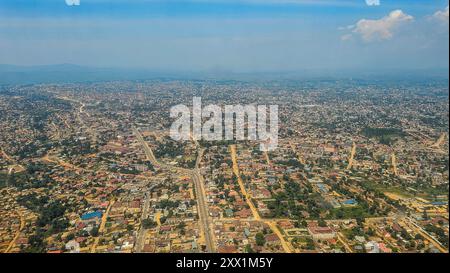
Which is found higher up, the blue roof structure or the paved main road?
the paved main road

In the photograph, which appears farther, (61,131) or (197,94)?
(197,94)

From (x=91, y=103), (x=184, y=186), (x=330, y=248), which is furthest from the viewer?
(x=91, y=103)

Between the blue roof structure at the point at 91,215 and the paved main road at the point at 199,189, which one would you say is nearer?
the paved main road at the point at 199,189

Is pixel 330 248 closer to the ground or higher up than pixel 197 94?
closer to the ground

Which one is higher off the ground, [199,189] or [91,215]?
[199,189]

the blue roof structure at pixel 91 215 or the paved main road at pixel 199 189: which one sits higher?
the paved main road at pixel 199 189

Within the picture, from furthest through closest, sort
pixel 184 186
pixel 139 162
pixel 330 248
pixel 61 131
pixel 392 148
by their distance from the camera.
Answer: pixel 61 131 < pixel 392 148 < pixel 139 162 < pixel 184 186 < pixel 330 248

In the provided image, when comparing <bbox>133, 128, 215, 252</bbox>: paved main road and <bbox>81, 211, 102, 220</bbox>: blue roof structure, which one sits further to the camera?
<bbox>81, 211, 102, 220</bbox>: blue roof structure

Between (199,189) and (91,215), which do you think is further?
(199,189)

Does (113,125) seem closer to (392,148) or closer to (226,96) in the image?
(226,96)

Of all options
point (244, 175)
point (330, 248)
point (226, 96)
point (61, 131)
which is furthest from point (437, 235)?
point (226, 96)
